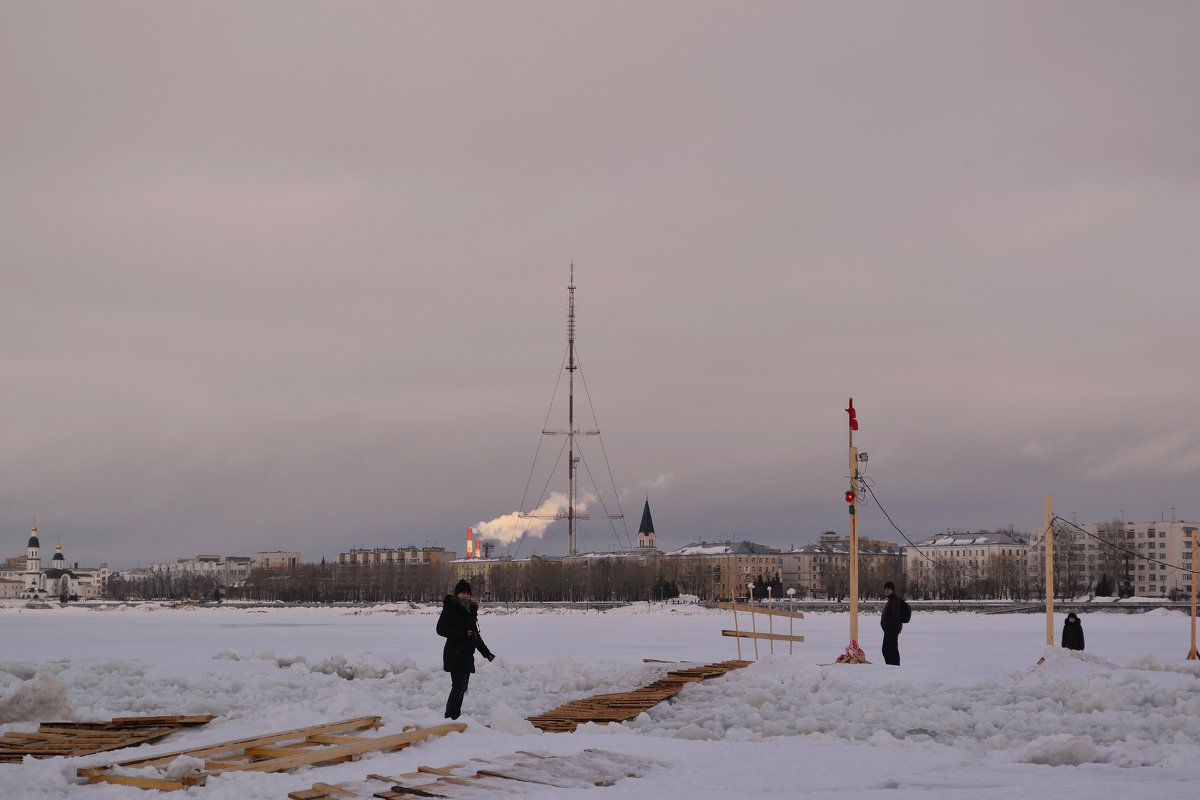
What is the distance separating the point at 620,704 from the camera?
70.9 feet

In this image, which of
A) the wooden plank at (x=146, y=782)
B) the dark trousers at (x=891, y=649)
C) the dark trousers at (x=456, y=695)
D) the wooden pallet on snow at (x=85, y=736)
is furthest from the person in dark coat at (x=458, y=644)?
the dark trousers at (x=891, y=649)

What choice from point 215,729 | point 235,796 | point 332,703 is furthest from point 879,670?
point 235,796

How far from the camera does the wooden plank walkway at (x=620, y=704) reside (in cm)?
1938

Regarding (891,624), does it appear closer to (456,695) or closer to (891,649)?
(891,649)

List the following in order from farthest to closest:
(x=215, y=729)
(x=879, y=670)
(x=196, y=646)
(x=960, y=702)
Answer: (x=196, y=646) < (x=879, y=670) < (x=960, y=702) < (x=215, y=729)

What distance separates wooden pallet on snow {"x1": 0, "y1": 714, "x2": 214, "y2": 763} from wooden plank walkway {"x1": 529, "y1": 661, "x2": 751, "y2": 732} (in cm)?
542

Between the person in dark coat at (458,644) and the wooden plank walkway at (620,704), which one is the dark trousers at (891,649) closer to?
the wooden plank walkway at (620,704)

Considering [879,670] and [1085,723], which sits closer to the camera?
[1085,723]

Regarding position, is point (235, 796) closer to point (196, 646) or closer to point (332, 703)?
point (332, 703)

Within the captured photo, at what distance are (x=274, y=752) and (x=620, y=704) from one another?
879cm

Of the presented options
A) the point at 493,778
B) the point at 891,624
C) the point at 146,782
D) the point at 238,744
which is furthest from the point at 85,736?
the point at 891,624

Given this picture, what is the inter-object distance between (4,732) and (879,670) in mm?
15574

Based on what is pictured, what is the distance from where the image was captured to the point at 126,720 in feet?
57.6

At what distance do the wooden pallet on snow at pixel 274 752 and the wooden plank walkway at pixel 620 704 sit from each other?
380 cm
